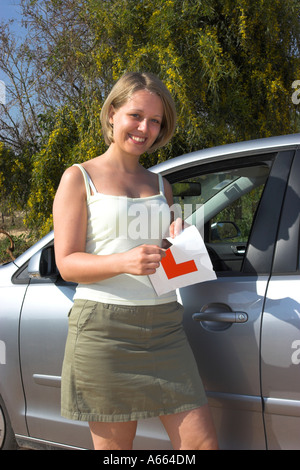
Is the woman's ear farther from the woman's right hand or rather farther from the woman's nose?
the woman's right hand

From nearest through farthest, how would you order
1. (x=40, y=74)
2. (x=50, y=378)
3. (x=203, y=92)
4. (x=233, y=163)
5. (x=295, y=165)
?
(x=295, y=165) < (x=233, y=163) < (x=50, y=378) < (x=203, y=92) < (x=40, y=74)

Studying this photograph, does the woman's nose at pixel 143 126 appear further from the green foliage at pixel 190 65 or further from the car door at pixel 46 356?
the green foliage at pixel 190 65

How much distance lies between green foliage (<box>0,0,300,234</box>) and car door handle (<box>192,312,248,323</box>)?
478cm

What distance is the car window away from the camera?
2.29 meters

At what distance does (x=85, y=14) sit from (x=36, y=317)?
6269 mm

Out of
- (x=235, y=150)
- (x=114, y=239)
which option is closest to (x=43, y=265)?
(x=114, y=239)

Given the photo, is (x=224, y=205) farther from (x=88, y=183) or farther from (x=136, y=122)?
(x=88, y=183)

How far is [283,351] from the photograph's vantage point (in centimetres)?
177

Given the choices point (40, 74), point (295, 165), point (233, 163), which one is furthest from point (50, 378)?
point (40, 74)

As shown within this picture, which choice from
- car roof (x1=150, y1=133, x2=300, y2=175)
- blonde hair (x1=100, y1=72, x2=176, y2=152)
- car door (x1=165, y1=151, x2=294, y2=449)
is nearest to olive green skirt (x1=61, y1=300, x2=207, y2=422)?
car door (x1=165, y1=151, x2=294, y2=449)

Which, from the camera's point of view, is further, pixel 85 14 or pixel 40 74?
pixel 40 74

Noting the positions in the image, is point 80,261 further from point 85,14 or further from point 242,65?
point 85,14

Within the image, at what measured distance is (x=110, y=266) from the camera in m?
1.49

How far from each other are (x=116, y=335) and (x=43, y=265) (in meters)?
0.75
